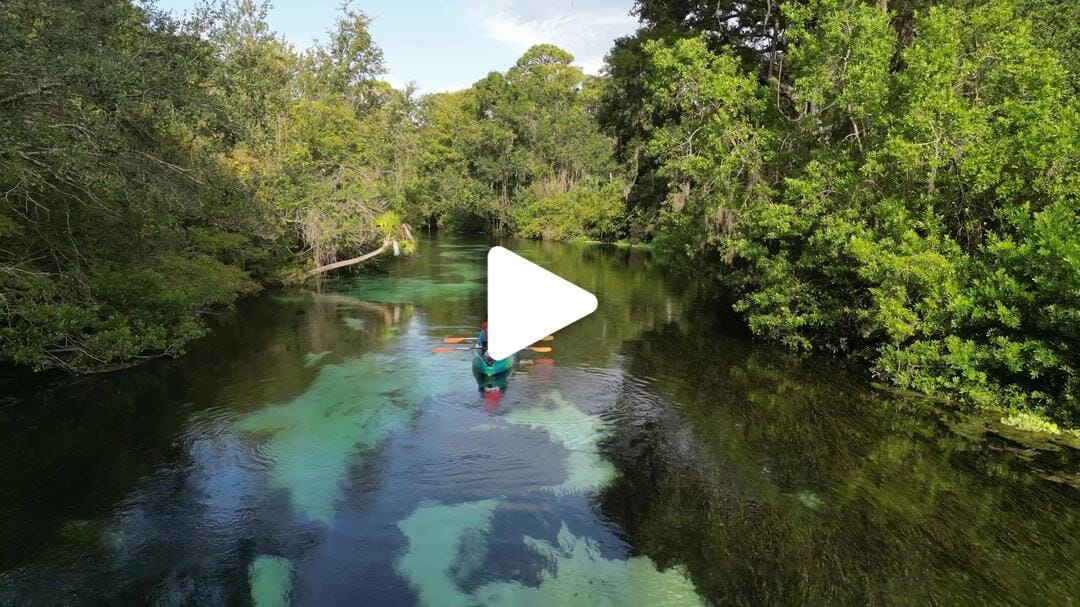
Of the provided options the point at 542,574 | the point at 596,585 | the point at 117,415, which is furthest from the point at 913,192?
the point at 117,415

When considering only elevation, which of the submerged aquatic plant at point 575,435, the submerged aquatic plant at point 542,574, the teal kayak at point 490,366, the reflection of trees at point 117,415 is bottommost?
the submerged aquatic plant at point 542,574

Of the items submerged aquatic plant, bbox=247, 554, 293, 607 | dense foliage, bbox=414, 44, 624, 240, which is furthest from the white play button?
dense foliage, bbox=414, 44, 624, 240

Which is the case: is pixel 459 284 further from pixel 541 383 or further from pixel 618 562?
pixel 618 562

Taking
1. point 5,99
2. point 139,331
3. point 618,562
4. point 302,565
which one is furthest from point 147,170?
point 618,562

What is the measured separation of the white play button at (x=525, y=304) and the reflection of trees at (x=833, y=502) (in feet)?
12.7

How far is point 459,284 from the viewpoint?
29.5m

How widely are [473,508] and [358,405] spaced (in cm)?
495

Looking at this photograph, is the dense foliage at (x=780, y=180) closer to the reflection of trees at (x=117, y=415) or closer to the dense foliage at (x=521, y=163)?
the reflection of trees at (x=117, y=415)

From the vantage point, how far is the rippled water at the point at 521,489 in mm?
7324

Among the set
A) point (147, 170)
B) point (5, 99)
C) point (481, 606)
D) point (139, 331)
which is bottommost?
point (481, 606)

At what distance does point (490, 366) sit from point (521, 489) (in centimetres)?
486

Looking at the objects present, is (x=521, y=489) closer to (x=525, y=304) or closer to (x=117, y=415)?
(x=525, y=304)

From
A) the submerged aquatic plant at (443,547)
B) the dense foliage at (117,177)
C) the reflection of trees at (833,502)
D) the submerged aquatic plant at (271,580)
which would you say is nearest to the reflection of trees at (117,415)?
the dense foliage at (117,177)

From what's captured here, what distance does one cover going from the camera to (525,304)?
523cm
